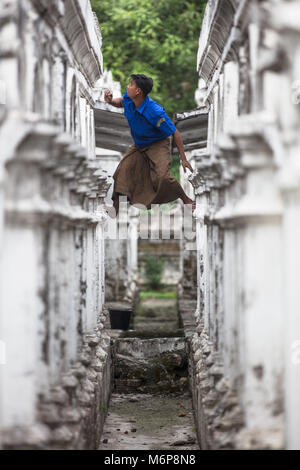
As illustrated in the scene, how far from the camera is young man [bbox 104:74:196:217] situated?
779 centimetres

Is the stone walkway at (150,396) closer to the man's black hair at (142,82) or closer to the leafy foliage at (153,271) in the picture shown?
the man's black hair at (142,82)

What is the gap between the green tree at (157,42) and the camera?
16.5 meters

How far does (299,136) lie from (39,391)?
2.35m

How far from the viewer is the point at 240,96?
5117 mm

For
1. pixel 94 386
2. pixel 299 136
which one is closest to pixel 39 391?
pixel 94 386

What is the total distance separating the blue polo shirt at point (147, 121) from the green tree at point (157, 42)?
333 inches

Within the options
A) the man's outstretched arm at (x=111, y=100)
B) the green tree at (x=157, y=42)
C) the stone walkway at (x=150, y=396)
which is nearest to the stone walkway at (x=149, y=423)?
the stone walkway at (x=150, y=396)

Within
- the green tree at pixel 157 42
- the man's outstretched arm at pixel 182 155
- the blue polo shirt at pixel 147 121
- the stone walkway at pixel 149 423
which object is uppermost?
the green tree at pixel 157 42

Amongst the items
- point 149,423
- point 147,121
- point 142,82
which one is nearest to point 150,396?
point 149,423

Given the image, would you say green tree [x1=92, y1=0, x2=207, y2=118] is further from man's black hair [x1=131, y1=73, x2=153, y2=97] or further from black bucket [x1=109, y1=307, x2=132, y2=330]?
man's black hair [x1=131, y1=73, x2=153, y2=97]

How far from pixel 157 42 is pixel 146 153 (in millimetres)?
9550

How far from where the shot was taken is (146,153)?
26.8 ft

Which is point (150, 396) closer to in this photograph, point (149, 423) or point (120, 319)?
point (149, 423)
